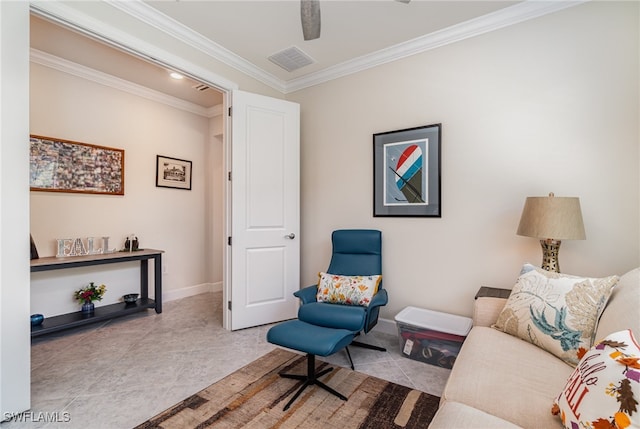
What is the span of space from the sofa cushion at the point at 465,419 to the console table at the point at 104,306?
3211 mm

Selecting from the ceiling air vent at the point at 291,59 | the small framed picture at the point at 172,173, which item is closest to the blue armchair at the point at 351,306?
the ceiling air vent at the point at 291,59

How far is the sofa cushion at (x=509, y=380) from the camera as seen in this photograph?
3.47 feet

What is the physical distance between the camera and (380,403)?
70.0 inches

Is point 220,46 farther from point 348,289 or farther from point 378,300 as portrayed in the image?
point 378,300

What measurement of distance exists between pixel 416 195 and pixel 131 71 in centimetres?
335

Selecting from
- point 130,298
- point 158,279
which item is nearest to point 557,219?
point 158,279

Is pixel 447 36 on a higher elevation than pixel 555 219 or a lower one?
higher

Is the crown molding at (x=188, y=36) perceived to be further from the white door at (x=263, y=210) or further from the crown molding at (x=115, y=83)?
the crown molding at (x=115, y=83)

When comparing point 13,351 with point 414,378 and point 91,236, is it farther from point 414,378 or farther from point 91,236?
point 414,378

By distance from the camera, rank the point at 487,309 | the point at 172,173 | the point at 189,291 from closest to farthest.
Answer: the point at 487,309 < the point at 172,173 < the point at 189,291

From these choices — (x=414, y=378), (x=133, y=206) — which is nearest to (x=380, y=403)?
(x=414, y=378)

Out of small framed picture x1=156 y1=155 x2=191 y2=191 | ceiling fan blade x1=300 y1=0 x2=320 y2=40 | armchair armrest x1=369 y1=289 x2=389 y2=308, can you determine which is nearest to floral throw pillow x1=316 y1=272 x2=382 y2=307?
armchair armrest x1=369 y1=289 x2=389 y2=308

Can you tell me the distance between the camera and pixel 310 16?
1555 mm

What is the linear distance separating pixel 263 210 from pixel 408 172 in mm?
1526
